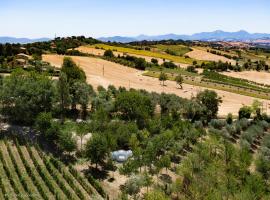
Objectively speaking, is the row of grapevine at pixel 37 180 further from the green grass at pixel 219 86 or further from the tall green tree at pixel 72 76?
the green grass at pixel 219 86

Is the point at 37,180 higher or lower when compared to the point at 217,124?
lower

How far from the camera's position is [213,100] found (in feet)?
270

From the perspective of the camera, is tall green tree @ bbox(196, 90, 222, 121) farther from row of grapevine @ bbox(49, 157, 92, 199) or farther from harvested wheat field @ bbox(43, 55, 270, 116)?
row of grapevine @ bbox(49, 157, 92, 199)

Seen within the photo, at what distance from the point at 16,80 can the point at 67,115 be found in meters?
11.0

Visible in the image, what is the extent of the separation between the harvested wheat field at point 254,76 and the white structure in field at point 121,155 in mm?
93275

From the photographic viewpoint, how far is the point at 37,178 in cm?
5078

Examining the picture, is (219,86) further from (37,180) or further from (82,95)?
(37,180)

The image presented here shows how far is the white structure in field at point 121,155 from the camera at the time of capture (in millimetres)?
58688

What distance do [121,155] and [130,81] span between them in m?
56.3

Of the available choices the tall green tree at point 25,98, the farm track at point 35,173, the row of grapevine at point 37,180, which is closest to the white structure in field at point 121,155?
the farm track at point 35,173

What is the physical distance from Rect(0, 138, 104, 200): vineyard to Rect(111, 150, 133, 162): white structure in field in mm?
6907

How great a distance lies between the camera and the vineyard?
156 feet

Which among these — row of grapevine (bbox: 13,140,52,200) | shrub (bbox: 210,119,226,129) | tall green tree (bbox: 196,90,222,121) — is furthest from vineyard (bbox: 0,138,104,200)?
tall green tree (bbox: 196,90,222,121)

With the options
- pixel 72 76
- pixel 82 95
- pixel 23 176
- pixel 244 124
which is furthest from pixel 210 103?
pixel 23 176
